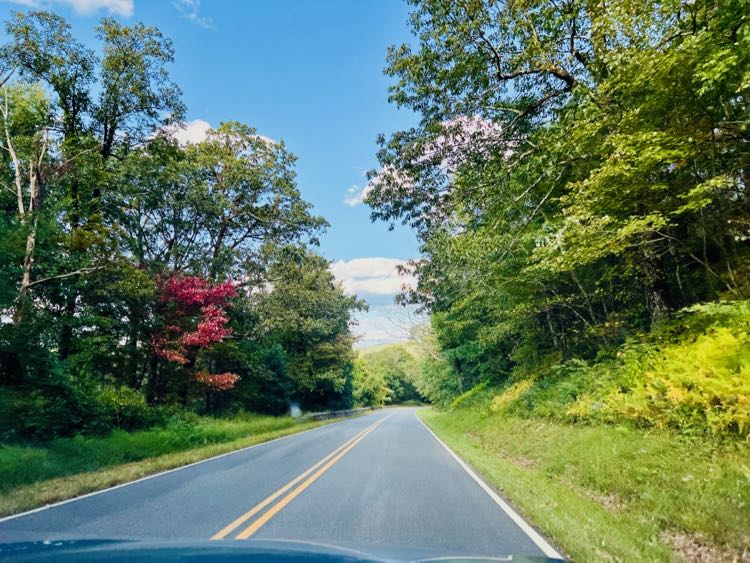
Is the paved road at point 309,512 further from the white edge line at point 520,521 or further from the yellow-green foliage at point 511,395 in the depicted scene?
the yellow-green foliage at point 511,395

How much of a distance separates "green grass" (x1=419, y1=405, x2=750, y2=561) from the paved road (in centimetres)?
59

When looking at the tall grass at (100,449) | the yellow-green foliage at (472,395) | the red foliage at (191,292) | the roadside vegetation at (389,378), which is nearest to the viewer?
the tall grass at (100,449)

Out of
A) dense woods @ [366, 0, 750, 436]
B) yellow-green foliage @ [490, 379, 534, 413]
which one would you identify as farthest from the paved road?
yellow-green foliage @ [490, 379, 534, 413]

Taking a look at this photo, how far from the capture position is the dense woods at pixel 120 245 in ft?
35.0

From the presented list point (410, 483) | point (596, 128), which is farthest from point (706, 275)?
point (410, 483)

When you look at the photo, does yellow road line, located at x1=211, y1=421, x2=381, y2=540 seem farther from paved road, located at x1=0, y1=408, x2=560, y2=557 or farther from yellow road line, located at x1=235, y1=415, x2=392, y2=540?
yellow road line, located at x1=235, y1=415, x2=392, y2=540

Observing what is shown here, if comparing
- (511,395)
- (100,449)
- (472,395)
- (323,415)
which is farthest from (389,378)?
(100,449)

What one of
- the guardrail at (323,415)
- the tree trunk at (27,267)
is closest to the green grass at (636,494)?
the tree trunk at (27,267)

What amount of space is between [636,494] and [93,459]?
10.8 meters

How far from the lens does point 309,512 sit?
5504mm

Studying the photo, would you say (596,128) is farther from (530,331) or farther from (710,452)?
(530,331)

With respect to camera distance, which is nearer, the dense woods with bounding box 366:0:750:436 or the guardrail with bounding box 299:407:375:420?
the dense woods with bounding box 366:0:750:436

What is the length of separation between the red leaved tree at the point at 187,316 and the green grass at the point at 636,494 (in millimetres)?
11108

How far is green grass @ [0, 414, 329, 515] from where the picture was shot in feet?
22.5
